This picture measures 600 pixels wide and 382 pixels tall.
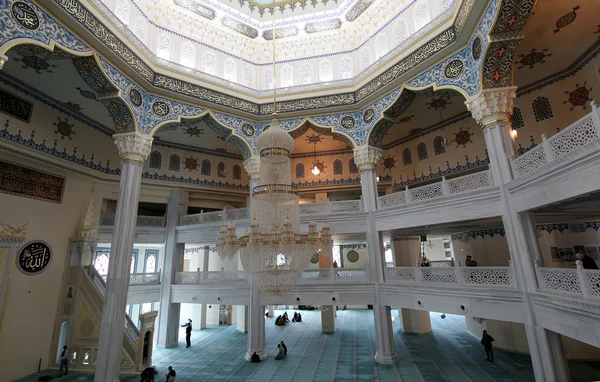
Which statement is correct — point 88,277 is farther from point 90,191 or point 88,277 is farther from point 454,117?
point 454,117

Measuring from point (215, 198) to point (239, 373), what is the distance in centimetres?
640

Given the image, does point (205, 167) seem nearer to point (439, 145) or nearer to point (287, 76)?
point (287, 76)

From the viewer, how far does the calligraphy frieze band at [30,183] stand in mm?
7160

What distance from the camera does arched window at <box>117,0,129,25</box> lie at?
6.99m

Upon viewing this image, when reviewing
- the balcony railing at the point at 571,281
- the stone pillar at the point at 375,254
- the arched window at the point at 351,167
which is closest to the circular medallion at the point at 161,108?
the stone pillar at the point at 375,254

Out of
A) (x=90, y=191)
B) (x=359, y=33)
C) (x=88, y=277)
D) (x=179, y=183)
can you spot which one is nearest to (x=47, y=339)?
(x=88, y=277)

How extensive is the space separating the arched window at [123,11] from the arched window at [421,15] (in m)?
6.98

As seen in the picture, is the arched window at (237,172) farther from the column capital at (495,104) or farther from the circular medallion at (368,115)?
the column capital at (495,104)

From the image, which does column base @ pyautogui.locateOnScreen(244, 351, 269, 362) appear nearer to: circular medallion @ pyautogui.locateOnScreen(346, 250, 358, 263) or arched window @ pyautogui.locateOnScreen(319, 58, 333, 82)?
arched window @ pyautogui.locateOnScreen(319, 58, 333, 82)

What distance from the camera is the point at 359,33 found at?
29.9 ft

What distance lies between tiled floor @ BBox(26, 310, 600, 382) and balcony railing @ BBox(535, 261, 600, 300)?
3096 mm

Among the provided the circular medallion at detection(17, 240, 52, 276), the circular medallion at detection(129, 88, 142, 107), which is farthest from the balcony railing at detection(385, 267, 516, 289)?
the circular medallion at detection(17, 240, 52, 276)

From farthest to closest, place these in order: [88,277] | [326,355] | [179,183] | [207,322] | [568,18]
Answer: [207,322]
[179,183]
[326,355]
[88,277]
[568,18]

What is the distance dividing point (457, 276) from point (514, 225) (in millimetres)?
1546
